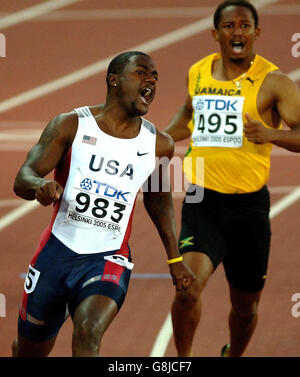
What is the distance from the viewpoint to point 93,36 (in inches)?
660

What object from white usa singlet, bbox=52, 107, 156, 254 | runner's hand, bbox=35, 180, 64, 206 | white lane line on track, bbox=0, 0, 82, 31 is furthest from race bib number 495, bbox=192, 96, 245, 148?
white lane line on track, bbox=0, 0, 82, 31

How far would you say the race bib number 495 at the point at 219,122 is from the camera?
6402mm

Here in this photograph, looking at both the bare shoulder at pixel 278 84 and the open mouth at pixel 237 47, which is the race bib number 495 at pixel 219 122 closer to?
the bare shoulder at pixel 278 84

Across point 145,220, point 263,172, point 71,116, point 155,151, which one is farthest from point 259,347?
point 145,220

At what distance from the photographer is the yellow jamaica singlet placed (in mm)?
6398

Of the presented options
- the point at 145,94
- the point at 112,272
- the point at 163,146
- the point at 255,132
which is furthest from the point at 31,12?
the point at 112,272

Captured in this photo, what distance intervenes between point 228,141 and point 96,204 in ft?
5.10

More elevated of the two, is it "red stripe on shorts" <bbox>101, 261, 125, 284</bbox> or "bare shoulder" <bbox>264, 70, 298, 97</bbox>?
"bare shoulder" <bbox>264, 70, 298, 97</bbox>

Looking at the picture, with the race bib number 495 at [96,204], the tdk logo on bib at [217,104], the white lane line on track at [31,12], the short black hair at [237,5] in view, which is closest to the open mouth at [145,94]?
the race bib number 495 at [96,204]

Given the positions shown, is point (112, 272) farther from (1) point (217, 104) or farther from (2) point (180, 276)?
(1) point (217, 104)

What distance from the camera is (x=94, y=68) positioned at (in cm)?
1556

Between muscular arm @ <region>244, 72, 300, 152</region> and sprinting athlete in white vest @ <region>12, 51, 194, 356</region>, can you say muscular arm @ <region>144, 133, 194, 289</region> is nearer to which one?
sprinting athlete in white vest @ <region>12, 51, 194, 356</region>

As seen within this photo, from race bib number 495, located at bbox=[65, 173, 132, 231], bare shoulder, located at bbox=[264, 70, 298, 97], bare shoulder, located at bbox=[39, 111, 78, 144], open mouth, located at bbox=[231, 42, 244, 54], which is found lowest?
race bib number 495, located at bbox=[65, 173, 132, 231]

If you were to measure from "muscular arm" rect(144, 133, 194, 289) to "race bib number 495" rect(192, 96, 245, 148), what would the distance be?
976 mm
